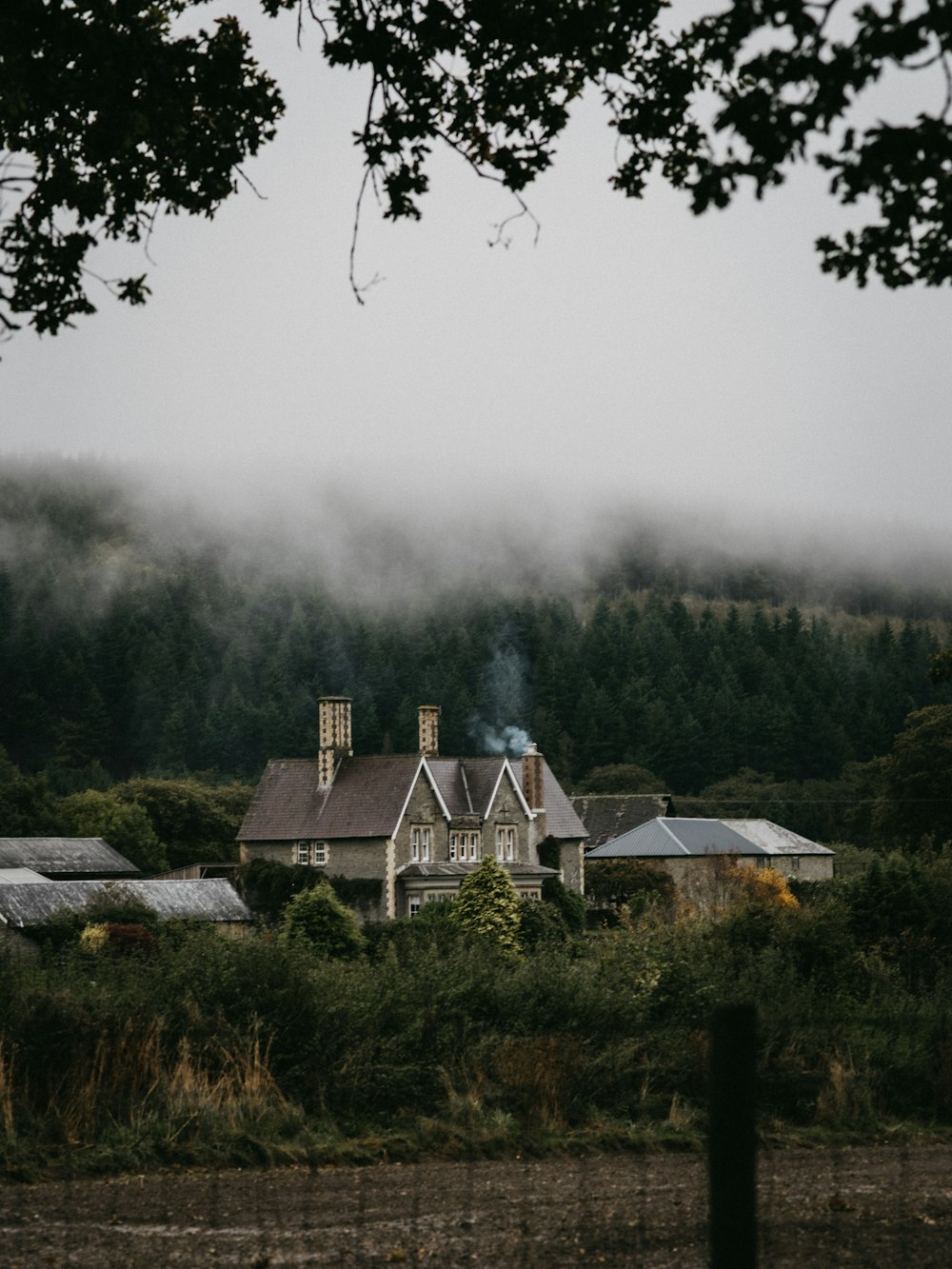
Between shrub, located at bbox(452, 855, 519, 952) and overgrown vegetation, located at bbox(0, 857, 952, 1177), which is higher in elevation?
overgrown vegetation, located at bbox(0, 857, 952, 1177)

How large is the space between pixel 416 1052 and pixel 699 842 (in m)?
59.8

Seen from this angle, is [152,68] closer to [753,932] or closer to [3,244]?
[3,244]

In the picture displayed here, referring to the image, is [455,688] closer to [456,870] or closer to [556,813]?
[556,813]

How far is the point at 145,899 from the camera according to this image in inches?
1857

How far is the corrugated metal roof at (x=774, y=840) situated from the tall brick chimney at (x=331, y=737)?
24.8m

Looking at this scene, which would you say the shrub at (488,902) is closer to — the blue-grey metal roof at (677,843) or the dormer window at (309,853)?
the dormer window at (309,853)

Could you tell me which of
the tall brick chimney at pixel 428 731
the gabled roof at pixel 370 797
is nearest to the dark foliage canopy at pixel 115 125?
the gabled roof at pixel 370 797

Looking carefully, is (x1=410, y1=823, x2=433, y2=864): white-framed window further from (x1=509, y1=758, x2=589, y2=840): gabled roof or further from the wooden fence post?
the wooden fence post

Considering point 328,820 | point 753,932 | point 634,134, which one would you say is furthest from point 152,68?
point 328,820

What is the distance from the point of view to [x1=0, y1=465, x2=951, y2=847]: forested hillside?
143 metres

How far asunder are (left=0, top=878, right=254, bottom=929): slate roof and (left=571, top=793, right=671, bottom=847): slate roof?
35.8 m

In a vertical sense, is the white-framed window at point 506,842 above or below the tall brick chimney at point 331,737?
below

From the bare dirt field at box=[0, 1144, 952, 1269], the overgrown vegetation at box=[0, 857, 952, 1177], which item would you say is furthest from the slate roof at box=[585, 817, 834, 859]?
the bare dirt field at box=[0, 1144, 952, 1269]

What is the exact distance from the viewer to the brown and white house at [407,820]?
62.8m
